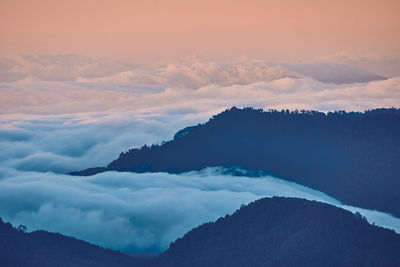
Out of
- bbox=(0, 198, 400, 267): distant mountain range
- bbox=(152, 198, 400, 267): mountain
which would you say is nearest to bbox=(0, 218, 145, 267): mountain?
bbox=(0, 198, 400, 267): distant mountain range

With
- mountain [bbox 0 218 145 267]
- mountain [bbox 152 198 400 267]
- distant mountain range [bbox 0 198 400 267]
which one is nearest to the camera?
mountain [bbox 152 198 400 267]

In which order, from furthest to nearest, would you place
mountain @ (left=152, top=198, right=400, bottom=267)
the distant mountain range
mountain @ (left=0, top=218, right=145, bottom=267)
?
1. mountain @ (left=0, top=218, right=145, bottom=267)
2. the distant mountain range
3. mountain @ (left=152, top=198, right=400, bottom=267)

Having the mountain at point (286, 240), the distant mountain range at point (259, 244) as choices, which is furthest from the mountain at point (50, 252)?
the mountain at point (286, 240)

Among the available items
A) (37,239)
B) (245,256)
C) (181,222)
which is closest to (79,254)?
(37,239)

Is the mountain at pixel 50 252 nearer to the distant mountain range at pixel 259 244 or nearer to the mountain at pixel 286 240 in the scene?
the distant mountain range at pixel 259 244

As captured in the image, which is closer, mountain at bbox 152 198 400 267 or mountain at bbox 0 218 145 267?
mountain at bbox 152 198 400 267

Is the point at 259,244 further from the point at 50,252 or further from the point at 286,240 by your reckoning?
the point at 50,252

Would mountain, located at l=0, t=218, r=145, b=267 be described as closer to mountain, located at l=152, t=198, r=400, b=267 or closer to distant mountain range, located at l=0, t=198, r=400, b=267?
distant mountain range, located at l=0, t=198, r=400, b=267

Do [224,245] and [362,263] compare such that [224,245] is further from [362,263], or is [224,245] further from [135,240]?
[362,263]
